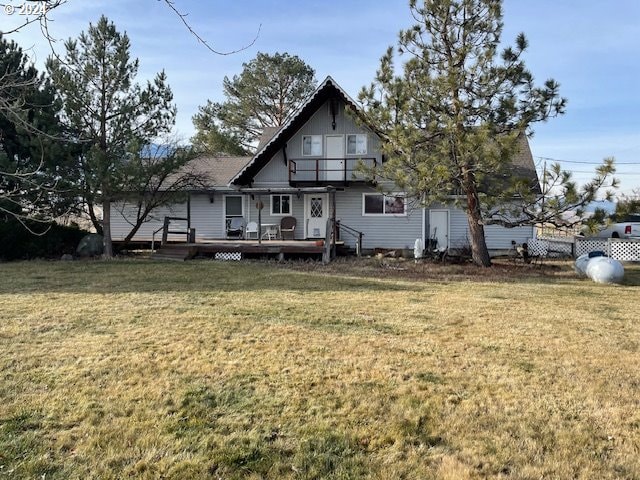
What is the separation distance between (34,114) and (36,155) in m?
1.25

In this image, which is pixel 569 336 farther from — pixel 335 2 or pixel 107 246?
pixel 107 246

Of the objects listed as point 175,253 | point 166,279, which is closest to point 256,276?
point 166,279

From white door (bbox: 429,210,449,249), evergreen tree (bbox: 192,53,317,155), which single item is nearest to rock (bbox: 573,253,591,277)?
white door (bbox: 429,210,449,249)

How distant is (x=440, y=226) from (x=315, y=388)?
1442cm

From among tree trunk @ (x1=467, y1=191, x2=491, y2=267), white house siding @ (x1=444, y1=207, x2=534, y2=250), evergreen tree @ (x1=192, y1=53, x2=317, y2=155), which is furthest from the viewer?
evergreen tree @ (x1=192, y1=53, x2=317, y2=155)

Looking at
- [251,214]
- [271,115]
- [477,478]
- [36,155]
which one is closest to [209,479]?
[477,478]

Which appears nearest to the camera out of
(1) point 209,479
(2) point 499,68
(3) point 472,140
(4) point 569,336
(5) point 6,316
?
(1) point 209,479

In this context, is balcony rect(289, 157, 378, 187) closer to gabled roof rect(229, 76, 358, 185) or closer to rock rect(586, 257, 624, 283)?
gabled roof rect(229, 76, 358, 185)

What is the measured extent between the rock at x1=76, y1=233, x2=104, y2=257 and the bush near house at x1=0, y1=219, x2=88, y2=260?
0.44 meters

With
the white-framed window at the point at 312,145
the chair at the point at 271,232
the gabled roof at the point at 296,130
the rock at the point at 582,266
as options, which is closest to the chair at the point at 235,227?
the chair at the point at 271,232

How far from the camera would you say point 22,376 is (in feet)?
13.5

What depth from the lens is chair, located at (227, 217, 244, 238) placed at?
60.8ft

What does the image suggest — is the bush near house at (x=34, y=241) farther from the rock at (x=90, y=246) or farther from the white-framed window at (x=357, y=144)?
the white-framed window at (x=357, y=144)

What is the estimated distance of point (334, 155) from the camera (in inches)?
→ 682
